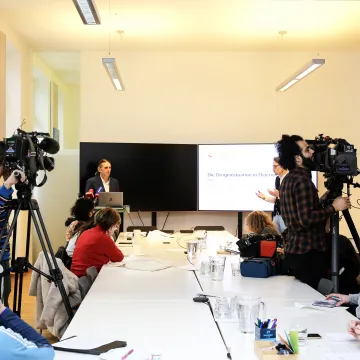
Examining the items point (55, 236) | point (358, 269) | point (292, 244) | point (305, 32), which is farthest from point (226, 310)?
point (55, 236)

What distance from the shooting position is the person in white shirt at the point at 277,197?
15.9 feet

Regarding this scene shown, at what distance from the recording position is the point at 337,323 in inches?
82.4

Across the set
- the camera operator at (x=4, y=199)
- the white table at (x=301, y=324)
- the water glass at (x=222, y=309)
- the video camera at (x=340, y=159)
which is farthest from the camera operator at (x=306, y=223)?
the camera operator at (x=4, y=199)

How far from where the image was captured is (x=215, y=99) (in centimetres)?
732

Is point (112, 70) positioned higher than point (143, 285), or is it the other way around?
point (112, 70)

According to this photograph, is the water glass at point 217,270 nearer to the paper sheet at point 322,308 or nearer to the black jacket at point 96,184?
the paper sheet at point 322,308

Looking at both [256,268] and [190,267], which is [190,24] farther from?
[256,268]

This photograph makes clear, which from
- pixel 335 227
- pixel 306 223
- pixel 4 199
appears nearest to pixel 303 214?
pixel 306 223

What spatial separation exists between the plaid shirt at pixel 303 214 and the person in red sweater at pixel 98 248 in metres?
1.27

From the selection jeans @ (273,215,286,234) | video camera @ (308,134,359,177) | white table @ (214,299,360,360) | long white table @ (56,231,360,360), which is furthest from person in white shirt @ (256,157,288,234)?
white table @ (214,299,360,360)

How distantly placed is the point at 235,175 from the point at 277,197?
1.42 metres

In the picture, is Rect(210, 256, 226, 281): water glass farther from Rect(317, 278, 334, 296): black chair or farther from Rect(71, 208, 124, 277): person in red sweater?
Rect(71, 208, 124, 277): person in red sweater

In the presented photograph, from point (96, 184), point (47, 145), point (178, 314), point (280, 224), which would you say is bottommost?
point (178, 314)

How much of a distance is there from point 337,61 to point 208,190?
2741 millimetres
